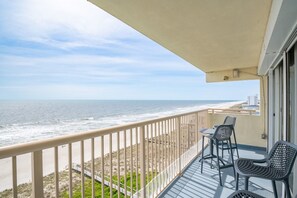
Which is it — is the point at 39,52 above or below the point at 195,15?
above

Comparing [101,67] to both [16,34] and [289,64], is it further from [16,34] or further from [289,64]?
[289,64]

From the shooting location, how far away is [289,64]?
1.84 meters

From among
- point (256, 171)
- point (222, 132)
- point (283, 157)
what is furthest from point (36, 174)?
point (222, 132)

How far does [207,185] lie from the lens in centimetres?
252

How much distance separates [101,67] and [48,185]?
77.4 ft

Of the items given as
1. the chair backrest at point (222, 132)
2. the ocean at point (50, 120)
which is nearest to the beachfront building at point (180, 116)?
the chair backrest at point (222, 132)

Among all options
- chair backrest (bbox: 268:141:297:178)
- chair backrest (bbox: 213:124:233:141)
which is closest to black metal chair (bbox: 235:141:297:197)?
chair backrest (bbox: 268:141:297:178)

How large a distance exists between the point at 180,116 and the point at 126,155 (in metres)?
1.43

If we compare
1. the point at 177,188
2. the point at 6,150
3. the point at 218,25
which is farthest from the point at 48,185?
the point at 218,25

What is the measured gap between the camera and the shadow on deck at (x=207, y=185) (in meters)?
2.29

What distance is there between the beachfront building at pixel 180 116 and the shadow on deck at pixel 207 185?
14 mm

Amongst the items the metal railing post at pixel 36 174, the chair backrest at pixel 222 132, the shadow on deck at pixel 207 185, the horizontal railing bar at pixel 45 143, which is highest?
the horizontal railing bar at pixel 45 143

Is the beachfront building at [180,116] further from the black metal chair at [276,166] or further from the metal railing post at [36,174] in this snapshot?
the black metal chair at [276,166]

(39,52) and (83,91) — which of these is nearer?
(39,52)
